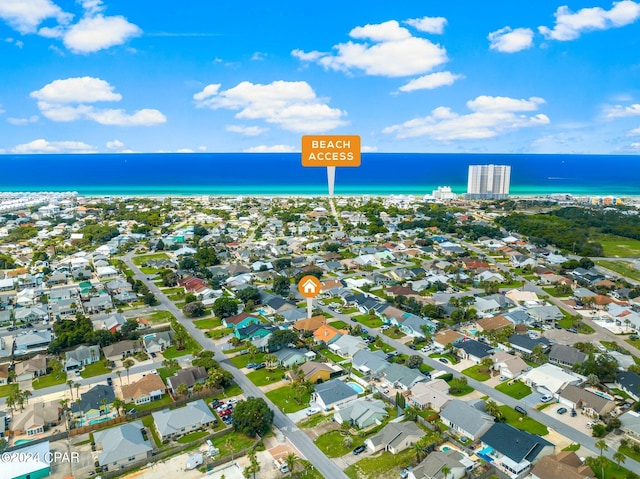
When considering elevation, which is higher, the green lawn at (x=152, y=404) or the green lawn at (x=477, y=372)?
the green lawn at (x=477, y=372)

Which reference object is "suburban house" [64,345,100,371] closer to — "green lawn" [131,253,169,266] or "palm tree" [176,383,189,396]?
"palm tree" [176,383,189,396]

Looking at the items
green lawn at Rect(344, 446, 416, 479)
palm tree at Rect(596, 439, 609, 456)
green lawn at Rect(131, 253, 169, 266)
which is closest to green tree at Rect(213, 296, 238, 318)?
green lawn at Rect(344, 446, 416, 479)

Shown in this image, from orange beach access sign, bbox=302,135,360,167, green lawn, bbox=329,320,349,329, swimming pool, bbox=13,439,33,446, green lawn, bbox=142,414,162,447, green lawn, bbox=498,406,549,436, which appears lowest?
green lawn, bbox=142,414,162,447

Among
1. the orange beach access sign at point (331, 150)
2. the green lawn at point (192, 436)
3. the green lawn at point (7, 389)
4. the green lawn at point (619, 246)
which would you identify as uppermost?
the orange beach access sign at point (331, 150)

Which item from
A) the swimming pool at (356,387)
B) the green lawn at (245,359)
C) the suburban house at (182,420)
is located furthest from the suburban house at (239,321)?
the suburban house at (182,420)

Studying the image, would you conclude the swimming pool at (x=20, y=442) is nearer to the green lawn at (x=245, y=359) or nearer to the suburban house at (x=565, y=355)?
the green lawn at (x=245, y=359)

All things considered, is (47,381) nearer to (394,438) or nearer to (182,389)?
(182,389)
